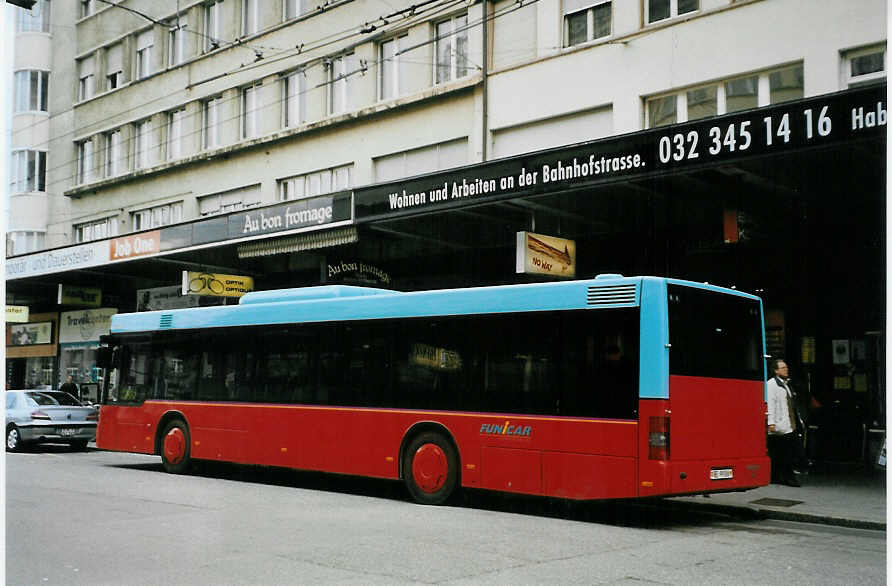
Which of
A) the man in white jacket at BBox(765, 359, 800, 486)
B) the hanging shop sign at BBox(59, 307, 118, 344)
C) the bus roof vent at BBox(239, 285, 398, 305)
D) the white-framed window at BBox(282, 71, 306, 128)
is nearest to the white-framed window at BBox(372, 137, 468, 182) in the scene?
the white-framed window at BBox(282, 71, 306, 128)

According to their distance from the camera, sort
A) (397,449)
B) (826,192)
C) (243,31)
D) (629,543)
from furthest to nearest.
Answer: (243,31) < (826,192) < (397,449) < (629,543)

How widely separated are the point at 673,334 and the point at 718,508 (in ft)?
9.31

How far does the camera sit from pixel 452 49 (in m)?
23.1

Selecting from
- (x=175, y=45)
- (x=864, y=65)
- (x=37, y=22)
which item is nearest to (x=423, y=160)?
(x=864, y=65)

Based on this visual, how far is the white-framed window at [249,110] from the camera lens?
2916 centimetres

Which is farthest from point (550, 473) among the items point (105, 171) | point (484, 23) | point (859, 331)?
point (105, 171)

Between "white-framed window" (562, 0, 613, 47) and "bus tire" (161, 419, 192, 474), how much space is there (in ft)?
35.7

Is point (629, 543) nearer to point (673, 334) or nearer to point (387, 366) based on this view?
point (673, 334)

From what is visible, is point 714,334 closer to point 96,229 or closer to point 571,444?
point 571,444

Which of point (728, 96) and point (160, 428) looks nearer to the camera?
point (160, 428)

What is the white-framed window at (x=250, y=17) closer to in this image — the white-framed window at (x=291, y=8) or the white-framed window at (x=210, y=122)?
the white-framed window at (x=291, y=8)

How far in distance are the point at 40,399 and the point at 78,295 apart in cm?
821

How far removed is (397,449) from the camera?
13000 millimetres

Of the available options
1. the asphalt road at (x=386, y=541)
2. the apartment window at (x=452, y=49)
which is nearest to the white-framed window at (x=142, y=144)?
the apartment window at (x=452, y=49)
